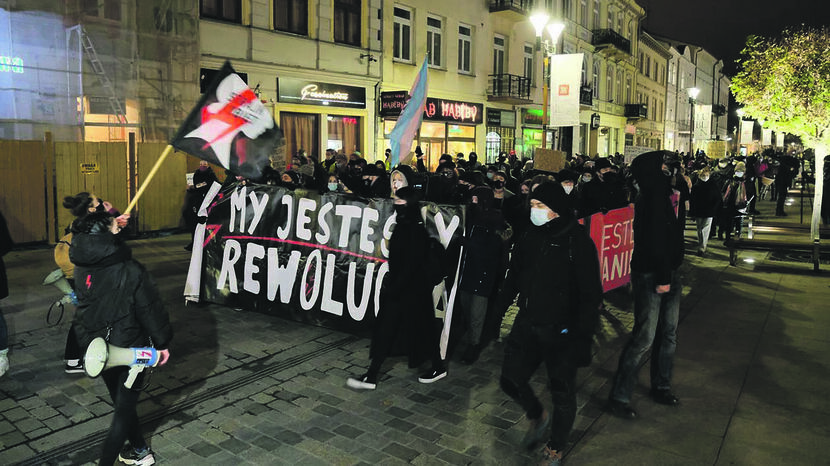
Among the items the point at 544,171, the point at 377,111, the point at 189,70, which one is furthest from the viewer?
the point at 377,111

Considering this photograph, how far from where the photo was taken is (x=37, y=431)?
463 cm

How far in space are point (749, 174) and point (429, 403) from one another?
581 inches

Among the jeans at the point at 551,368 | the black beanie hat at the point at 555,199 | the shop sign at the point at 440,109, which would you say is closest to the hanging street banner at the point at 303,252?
the jeans at the point at 551,368

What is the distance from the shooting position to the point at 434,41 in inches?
950

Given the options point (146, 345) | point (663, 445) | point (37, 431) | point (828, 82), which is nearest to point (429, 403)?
point (663, 445)

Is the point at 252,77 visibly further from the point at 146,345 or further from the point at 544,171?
the point at 146,345

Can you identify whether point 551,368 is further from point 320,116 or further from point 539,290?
point 320,116

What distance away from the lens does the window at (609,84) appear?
136 feet

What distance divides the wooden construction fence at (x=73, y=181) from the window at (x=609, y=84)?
33.2 m

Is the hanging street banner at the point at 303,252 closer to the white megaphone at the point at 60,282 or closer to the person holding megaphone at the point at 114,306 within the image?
the white megaphone at the point at 60,282

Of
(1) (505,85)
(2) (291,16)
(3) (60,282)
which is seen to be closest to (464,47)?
(1) (505,85)

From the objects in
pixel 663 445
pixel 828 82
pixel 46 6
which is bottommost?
pixel 663 445

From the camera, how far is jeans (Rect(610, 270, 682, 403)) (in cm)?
502

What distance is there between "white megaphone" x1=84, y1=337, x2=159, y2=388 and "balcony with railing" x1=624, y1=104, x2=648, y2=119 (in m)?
44.8
